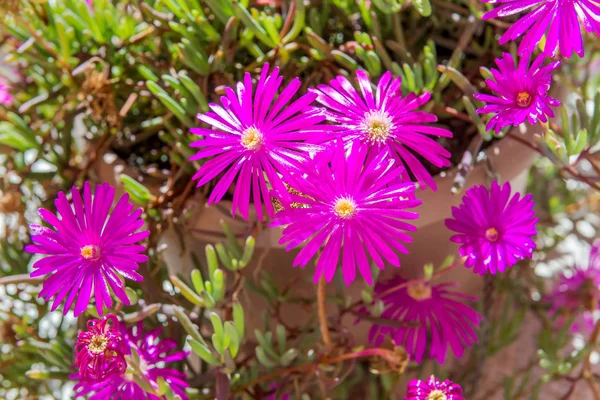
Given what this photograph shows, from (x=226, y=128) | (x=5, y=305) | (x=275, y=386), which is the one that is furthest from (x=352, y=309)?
(x=5, y=305)

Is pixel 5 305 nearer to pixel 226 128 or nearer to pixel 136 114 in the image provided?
pixel 136 114

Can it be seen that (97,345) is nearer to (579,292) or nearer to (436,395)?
(436,395)

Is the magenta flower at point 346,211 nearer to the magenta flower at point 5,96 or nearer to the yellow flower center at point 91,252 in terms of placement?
the yellow flower center at point 91,252

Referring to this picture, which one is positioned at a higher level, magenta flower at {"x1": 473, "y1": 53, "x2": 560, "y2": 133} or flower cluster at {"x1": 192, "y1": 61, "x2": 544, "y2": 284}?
magenta flower at {"x1": 473, "y1": 53, "x2": 560, "y2": 133}

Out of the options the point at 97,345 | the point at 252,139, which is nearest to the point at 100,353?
the point at 97,345

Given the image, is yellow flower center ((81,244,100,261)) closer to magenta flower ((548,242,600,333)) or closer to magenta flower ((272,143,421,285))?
magenta flower ((272,143,421,285))

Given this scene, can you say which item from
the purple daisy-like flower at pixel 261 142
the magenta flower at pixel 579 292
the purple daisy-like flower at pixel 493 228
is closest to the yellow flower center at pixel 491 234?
the purple daisy-like flower at pixel 493 228

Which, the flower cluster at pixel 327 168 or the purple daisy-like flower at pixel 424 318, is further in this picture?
the purple daisy-like flower at pixel 424 318

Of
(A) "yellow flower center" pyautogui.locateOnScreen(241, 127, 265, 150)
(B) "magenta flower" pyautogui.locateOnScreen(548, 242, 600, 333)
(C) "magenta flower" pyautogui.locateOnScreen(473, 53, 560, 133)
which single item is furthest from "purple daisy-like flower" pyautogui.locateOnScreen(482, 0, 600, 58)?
(B) "magenta flower" pyautogui.locateOnScreen(548, 242, 600, 333)
